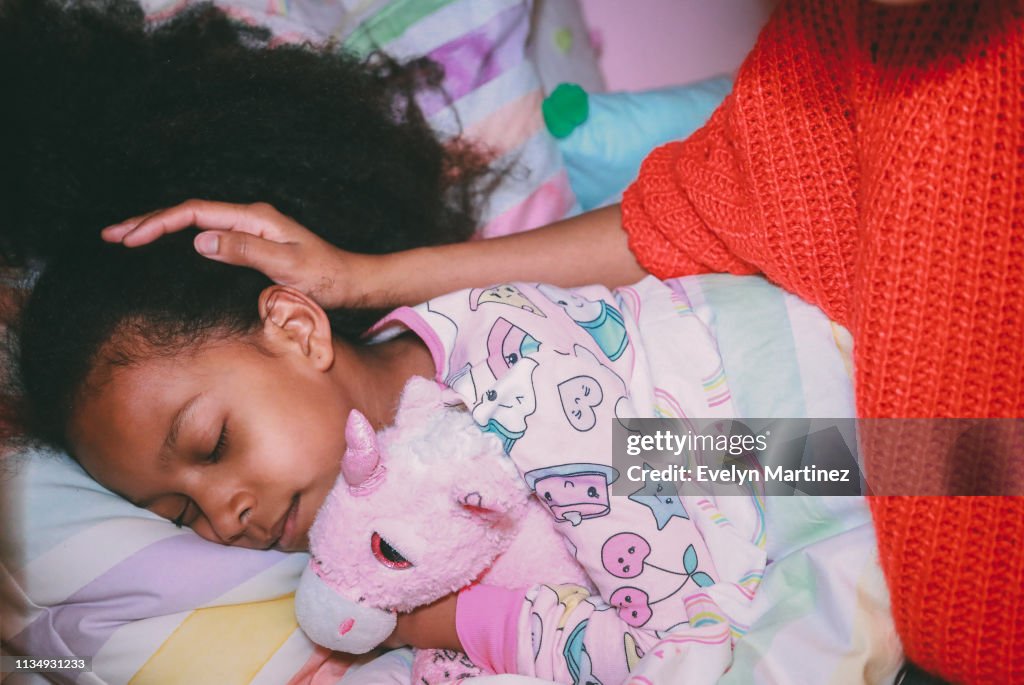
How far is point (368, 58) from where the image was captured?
1.24 m

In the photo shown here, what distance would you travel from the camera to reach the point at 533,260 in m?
1.08

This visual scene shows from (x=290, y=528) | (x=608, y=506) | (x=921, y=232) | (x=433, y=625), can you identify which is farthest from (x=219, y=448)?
(x=921, y=232)

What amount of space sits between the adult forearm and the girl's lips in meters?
0.30

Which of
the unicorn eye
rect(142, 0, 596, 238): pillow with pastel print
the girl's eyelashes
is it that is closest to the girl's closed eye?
the girl's eyelashes

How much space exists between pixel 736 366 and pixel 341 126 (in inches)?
27.0

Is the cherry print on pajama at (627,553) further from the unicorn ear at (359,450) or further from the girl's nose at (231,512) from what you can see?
the girl's nose at (231,512)

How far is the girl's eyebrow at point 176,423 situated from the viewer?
842mm

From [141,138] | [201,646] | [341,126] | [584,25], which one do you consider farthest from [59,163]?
[584,25]

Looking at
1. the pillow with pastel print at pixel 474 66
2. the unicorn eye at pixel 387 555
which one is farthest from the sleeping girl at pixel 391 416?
the pillow with pastel print at pixel 474 66

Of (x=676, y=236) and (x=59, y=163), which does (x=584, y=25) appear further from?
(x=59, y=163)

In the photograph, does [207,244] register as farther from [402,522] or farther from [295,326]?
[402,522]

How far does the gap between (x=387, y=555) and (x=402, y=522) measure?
48mm

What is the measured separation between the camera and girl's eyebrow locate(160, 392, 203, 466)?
842 mm

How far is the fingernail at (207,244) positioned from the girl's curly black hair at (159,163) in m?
0.04
